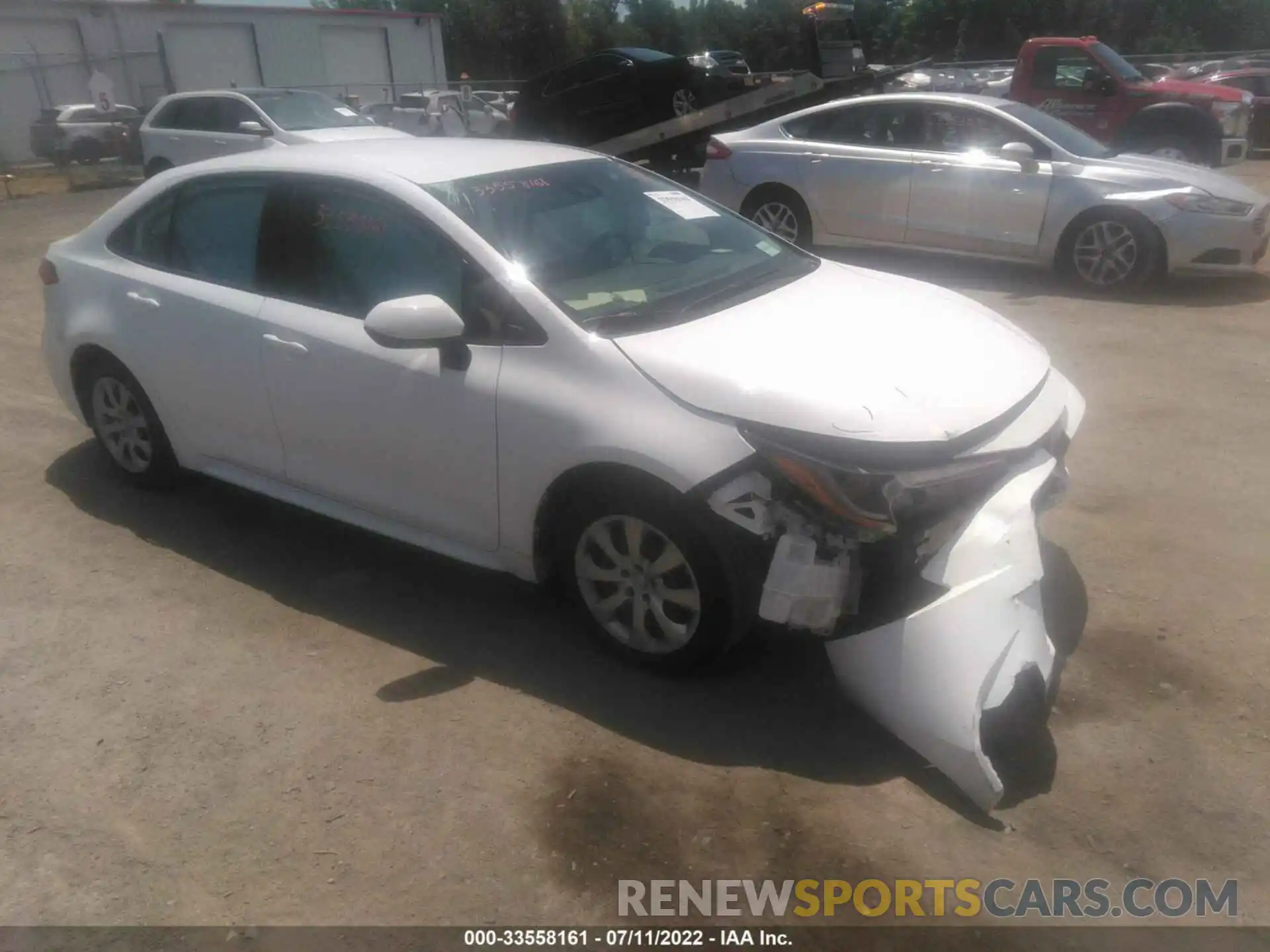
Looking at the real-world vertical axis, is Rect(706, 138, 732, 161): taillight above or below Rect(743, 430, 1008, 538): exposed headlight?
below

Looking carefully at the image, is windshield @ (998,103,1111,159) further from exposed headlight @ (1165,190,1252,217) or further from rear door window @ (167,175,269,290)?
rear door window @ (167,175,269,290)

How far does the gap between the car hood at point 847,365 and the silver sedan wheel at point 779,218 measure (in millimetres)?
5885

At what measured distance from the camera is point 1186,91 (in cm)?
1345

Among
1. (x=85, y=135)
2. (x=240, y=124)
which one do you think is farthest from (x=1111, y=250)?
(x=85, y=135)

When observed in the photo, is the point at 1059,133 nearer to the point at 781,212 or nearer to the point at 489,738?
the point at 781,212

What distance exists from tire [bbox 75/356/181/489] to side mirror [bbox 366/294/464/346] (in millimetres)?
1821

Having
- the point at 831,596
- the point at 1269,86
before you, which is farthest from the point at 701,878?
the point at 1269,86

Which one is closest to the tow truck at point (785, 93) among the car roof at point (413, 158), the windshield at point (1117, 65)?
the windshield at point (1117, 65)

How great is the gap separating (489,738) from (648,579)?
0.71m

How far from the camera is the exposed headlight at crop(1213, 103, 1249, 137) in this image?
43.9ft

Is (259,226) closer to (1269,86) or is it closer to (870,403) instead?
(870,403)

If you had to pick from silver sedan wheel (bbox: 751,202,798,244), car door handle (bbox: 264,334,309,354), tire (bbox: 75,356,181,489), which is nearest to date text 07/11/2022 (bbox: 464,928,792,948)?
car door handle (bbox: 264,334,309,354)

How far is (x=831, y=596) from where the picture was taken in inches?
121

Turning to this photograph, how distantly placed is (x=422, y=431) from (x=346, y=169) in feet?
3.64
